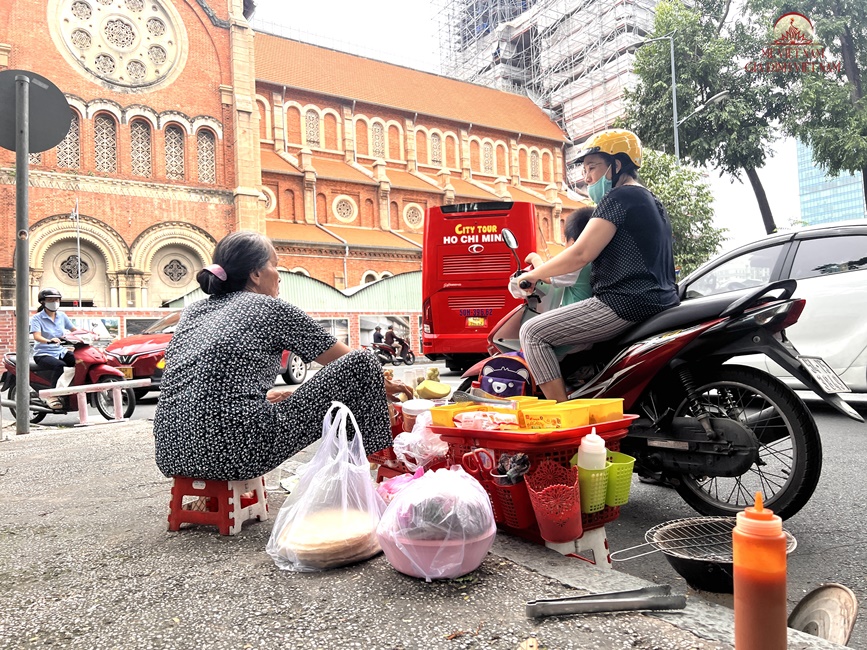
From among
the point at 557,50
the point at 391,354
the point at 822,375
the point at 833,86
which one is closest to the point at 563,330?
the point at 822,375

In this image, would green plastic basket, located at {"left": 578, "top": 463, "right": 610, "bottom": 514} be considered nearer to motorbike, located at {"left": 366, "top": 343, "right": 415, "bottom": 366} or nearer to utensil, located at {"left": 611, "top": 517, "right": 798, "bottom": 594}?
utensil, located at {"left": 611, "top": 517, "right": 798, "bottom": 594}

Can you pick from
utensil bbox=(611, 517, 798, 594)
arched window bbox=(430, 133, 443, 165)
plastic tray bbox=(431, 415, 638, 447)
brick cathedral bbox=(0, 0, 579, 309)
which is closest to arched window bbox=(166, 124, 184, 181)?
brick cathedral bbox=(0, 0, 579, 309)

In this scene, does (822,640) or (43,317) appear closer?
(822,640)

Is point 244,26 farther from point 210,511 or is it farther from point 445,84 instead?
point 210,511

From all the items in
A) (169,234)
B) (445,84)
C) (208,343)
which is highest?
(445,84)

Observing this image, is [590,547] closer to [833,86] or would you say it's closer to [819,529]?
[819,529]

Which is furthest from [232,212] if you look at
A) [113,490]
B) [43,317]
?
[113,490]

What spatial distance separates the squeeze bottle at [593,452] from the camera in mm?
2209

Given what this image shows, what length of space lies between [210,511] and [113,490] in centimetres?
129

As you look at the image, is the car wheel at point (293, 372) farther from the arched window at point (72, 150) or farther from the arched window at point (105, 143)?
the arched window at point (72, 150)

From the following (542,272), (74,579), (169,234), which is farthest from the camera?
(169,234)

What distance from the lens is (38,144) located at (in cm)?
591

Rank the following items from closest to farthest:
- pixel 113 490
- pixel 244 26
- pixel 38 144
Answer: pixel 113 490, pixel 38 144, pixel 244 26

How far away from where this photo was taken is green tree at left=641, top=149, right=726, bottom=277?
2125 cm
